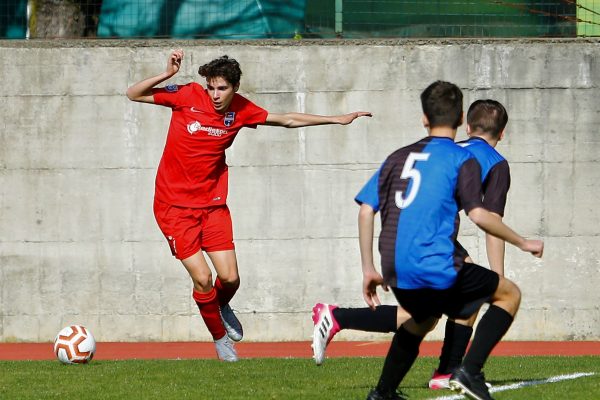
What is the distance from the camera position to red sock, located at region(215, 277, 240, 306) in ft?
29.4

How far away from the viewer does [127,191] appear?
11898mm

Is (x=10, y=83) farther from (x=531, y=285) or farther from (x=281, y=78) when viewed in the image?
(x=531, y=285)

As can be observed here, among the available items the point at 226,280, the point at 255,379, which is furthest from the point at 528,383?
the point at 226,280

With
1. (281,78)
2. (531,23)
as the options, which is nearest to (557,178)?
(531,23)

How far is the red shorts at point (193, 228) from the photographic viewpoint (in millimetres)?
8750

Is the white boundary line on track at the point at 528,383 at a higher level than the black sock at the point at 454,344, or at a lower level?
lower

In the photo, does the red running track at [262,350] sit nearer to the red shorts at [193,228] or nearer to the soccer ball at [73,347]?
the soccer ball at [73,347]

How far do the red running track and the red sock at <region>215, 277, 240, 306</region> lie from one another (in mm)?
1400

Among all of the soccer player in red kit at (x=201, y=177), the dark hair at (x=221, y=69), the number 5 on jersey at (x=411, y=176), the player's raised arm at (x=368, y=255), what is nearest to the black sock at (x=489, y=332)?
the player's raised arm at (x=368, y=255)

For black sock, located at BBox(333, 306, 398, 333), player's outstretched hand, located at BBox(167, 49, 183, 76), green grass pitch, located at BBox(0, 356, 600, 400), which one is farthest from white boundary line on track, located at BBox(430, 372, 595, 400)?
player's outstretched hand, located at BBox(167, 49, 183, 76)

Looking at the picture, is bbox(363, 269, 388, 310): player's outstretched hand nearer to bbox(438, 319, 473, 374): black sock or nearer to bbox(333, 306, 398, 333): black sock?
bbox(333, 306, 398, 333): black sock

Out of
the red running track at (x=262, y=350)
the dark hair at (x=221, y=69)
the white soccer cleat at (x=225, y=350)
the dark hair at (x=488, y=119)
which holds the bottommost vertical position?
the red running track at (x=262, y=350)

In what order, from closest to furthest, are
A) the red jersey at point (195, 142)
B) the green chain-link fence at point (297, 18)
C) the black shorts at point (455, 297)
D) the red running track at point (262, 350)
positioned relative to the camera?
the black shorts at point (455, 297)
the red jersey at point (195, 142)
the red running track at point (262, 350)
the green chain-link fence at point (297, 18)

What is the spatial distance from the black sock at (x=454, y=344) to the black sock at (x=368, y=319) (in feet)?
1.74
